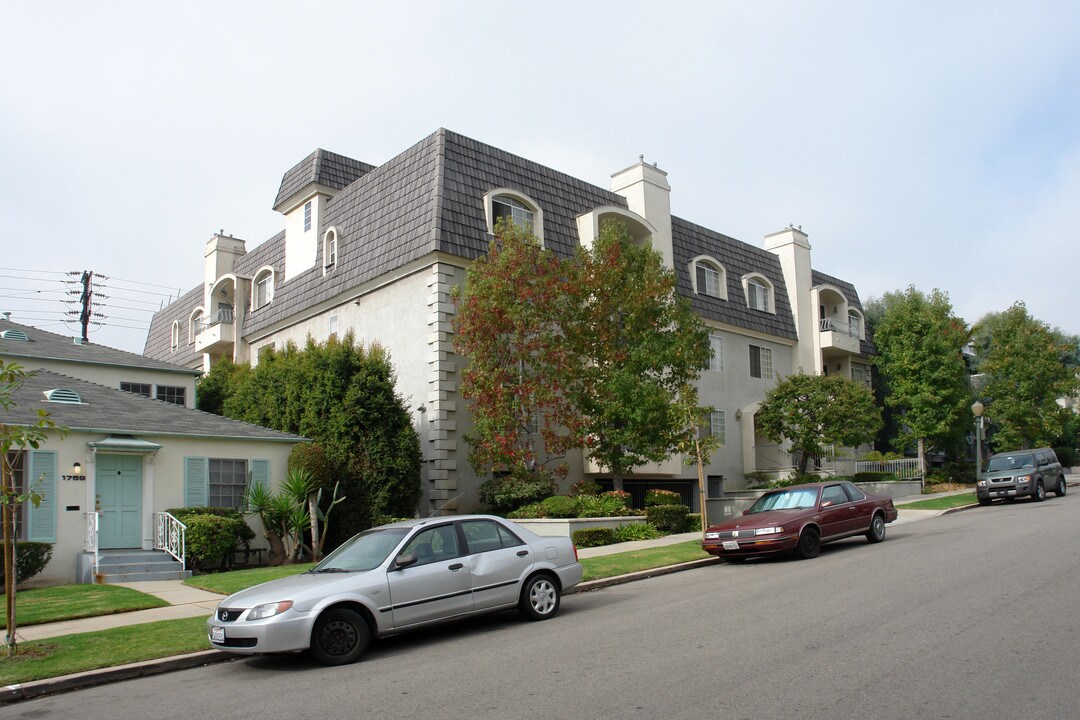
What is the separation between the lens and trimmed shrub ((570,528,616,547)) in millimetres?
19156

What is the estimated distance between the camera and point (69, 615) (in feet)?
40.0

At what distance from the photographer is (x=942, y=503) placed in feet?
86.6

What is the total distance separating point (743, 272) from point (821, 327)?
5289 millimetres

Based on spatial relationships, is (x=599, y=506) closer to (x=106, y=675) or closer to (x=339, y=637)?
(x=339, y=637)

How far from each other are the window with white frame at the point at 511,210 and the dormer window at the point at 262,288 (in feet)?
36.0

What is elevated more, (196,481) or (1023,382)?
(1023,382)

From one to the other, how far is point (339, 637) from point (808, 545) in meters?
9.20

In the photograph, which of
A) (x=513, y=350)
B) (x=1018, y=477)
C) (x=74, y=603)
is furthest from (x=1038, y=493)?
(x=74, y=603)

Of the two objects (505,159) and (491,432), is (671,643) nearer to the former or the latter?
(491,432)

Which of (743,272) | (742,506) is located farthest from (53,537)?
(743,272)

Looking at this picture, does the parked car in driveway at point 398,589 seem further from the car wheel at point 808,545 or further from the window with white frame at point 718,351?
→ the window with white frame at point 718,351

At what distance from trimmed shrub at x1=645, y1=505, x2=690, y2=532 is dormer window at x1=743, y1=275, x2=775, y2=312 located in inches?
540

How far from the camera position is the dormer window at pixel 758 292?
33.9 metres

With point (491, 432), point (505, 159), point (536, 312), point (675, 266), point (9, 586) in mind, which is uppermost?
point (505, 159)
